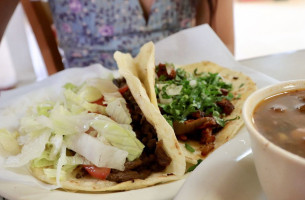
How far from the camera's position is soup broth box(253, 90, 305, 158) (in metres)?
0.51

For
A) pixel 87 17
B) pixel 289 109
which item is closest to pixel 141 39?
pixel 87 17

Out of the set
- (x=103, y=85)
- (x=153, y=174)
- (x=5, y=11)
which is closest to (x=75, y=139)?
(x=153, y=174)

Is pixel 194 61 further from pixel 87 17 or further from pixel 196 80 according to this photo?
pixel 87 17

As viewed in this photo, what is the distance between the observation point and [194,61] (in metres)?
2.64

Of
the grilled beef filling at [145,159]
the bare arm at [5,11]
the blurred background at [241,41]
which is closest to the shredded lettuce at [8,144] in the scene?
the grilled beef filling at [145,159]

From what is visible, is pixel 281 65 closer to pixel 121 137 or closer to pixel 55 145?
pixel 121 137

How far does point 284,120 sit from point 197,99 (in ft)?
4.53

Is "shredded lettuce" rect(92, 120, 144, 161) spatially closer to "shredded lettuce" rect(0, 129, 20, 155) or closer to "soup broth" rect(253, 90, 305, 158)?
"shredded lettuce" rect(0, 129, 20, 155)

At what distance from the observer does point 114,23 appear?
2912 millimetres

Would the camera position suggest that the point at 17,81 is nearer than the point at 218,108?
No

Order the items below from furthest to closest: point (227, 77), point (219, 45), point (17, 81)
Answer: point (17, 81)
point (219, 45)
point (227, 77)

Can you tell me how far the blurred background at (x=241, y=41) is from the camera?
19.0 ft

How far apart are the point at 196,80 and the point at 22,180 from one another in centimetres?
128

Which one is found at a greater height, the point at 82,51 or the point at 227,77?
the point at 82,51
